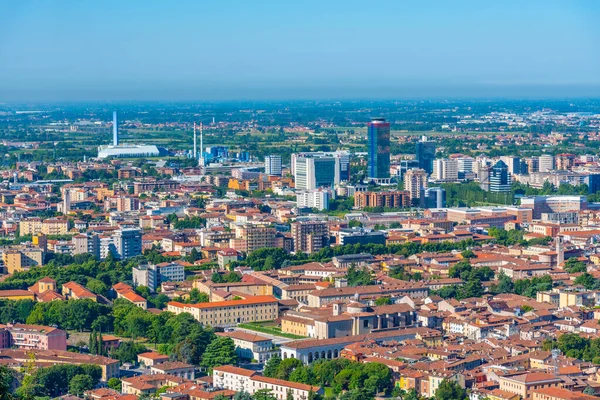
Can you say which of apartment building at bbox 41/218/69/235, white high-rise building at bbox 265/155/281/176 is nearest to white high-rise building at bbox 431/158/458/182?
white high-rise building at bbox 265/155/281/176

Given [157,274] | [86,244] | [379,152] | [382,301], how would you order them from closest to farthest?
Result: [382,301]
[157,274]
[86,244]
[379,152]

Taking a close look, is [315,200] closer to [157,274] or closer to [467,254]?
[467,254]

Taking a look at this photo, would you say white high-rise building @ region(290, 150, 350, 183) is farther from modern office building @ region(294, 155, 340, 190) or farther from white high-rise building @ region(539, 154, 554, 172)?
white high-rise building @ region(539, 154, 554, 172)

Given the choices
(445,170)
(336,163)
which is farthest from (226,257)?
(445,170)

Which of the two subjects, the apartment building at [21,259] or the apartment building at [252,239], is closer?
the apartment building at [21,259]

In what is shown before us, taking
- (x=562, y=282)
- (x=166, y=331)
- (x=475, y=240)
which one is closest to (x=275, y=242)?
(x=475, y=240)

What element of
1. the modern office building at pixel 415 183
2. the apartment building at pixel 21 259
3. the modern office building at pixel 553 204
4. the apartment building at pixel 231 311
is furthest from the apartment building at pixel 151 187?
the apartment building at pixel 231 311

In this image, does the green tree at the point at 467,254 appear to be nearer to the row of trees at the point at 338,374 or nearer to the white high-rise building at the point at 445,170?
the row of trees at the point at 338,374
